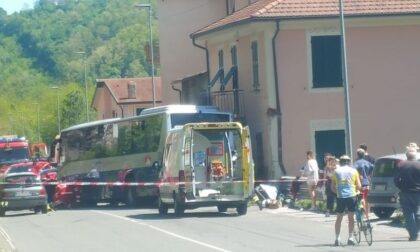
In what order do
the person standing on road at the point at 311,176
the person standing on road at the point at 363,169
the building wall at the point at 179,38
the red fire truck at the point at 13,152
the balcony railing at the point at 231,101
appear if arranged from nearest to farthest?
the person standing on road at the point at 363,169
the person standing on road at the point at 311,176
the balcony railing at the point at 231,101
the red fire truck at the point at 13,152
the building wall at the point at 179,38

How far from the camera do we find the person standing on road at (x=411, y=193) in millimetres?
21234

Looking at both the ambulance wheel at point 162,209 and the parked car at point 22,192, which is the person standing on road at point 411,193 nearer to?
the ambulance wheel at point 162,209

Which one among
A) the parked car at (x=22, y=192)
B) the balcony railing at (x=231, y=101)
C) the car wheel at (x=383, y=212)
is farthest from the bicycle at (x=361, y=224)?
the balcony railing at (x=231, y=101)

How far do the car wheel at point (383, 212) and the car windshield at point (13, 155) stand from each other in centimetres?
3359

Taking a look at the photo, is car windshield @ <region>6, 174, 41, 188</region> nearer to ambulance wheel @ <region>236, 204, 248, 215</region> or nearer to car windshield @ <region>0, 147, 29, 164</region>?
ambulance wheel @ <region>236, 204, 248, 215</region>

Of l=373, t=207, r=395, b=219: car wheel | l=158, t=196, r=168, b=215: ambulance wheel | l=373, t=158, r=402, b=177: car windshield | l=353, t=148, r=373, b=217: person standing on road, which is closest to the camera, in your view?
l=373, t=158, r=402, b=177: car windshield

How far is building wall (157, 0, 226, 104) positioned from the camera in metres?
59.7

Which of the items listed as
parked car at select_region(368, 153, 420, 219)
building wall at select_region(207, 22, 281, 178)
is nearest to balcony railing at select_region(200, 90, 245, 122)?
building wall at select_region(207, 22, 281, 178)

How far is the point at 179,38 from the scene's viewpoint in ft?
207

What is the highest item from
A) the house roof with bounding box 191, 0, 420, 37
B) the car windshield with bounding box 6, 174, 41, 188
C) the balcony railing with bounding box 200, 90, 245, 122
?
the house roof with bounding box 191, 0, 420, 37

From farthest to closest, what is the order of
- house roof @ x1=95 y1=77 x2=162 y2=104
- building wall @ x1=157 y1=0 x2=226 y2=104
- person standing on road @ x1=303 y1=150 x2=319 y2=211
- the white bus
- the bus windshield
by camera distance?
house roof @ x1=95 y1=77 x2=162 y2=104 < building wall @ x1=157 y1=0 x2=226 y2=104 < the white bus < the bus windshield < person standing on road @ x1=303 y1=150 x2=319 y2=211

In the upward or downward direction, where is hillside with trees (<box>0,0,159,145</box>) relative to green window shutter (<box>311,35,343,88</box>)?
upward

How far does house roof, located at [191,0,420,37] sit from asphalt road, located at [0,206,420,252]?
8.39 meters

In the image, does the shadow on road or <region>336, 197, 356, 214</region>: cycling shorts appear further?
the shadow on road
